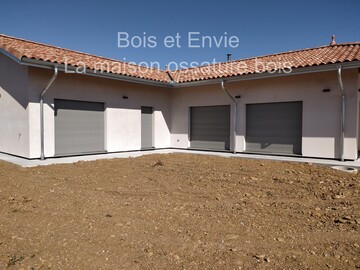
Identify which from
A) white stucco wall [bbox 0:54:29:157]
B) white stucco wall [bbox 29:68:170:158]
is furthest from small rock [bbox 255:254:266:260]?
white stucco wall [bbox 0:54:29:157]

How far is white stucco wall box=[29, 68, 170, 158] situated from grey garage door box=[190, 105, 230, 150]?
1.50 meters

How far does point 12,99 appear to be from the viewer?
9.95 metres

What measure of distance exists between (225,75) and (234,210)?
779cm

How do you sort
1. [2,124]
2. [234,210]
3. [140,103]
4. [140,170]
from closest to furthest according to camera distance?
[234,210], [140,170], [2,124], [140,103]

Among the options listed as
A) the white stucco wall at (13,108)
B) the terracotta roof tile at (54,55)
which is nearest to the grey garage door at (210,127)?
the terracotta roof tile at (54,55)

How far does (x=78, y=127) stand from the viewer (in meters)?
10.6

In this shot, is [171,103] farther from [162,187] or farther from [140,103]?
[162,187]

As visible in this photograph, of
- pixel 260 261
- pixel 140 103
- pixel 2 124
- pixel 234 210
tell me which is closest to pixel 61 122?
pixel 2 124

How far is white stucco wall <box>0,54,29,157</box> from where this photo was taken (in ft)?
30.5

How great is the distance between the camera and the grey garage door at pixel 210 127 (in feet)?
40.7

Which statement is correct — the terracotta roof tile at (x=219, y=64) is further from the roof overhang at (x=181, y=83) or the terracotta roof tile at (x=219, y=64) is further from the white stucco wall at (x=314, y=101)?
the white stucco wall at (x=314, y=101)

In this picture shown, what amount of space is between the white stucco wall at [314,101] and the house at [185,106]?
3 centimetres

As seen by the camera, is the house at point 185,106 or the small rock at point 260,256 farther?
the house at point 185,106

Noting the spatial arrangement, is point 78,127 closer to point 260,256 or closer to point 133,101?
point 133,101
